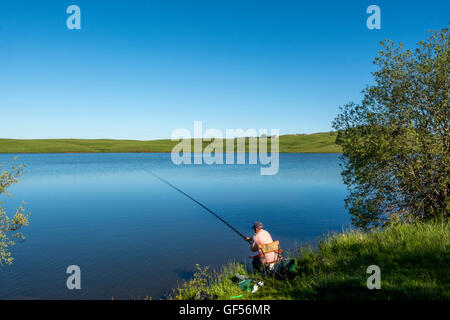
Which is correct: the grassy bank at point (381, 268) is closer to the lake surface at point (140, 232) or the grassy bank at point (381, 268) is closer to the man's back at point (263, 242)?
the man's back at point (263, 242)

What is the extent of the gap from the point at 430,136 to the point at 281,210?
1612cm

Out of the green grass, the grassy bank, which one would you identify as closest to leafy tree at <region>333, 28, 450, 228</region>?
the grassy bank

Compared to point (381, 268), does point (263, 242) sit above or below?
above

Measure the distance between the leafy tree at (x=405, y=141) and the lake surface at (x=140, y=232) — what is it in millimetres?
5613

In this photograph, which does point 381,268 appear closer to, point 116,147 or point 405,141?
point 405,141

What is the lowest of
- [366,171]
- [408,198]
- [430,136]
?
[408,198]

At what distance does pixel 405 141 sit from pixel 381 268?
25.4 feet

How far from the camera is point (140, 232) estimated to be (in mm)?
20453

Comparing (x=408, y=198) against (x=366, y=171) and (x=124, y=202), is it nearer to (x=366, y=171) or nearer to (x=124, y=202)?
(x=366, y=171)

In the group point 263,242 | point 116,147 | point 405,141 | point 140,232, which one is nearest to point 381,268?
point 263,242

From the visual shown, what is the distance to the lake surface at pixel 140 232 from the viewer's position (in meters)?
12.7
